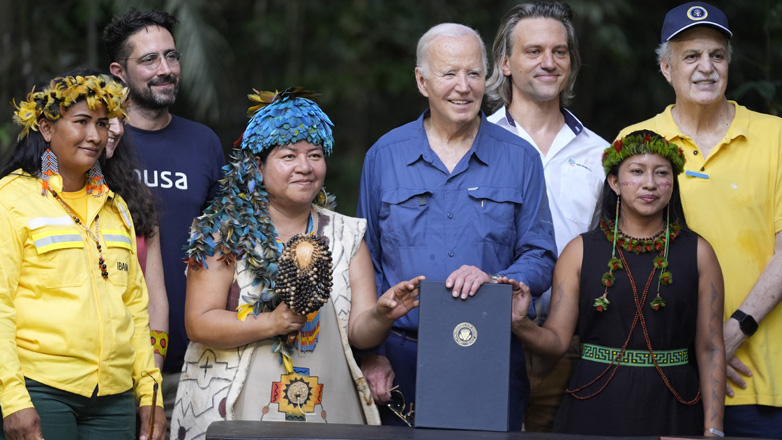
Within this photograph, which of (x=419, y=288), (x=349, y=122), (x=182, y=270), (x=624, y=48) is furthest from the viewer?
(x=349, y=122)

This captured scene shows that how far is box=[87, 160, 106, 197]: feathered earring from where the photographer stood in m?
3.77

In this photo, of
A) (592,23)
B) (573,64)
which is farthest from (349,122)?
(573,64)

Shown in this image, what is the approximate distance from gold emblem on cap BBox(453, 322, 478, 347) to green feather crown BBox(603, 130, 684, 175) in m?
1.24

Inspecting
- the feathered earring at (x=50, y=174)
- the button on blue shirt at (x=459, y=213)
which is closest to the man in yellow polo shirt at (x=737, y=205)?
the button on blue shirt at (x=459, y=213)

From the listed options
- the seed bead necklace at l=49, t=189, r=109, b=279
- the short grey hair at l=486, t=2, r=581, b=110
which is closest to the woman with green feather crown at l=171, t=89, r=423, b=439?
the seed bead necklace at l=49, t=189, r=109, b=279

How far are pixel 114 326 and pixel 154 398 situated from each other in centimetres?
31

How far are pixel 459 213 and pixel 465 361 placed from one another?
88 cm

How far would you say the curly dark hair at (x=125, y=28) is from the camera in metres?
4.68

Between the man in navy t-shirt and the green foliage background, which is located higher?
the green foliage background

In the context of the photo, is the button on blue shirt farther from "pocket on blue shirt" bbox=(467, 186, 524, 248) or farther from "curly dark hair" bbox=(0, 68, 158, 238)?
"curly dark hair" bbox=(0, 68, 158, 238)

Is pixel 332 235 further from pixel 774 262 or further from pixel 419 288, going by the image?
pixel 774 262

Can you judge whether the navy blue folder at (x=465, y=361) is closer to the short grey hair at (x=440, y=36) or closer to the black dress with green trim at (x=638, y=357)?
the black dress with green trim at (x=638, y=357)

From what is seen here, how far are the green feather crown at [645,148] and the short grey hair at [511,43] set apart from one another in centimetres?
82

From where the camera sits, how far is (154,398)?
3.65 m
